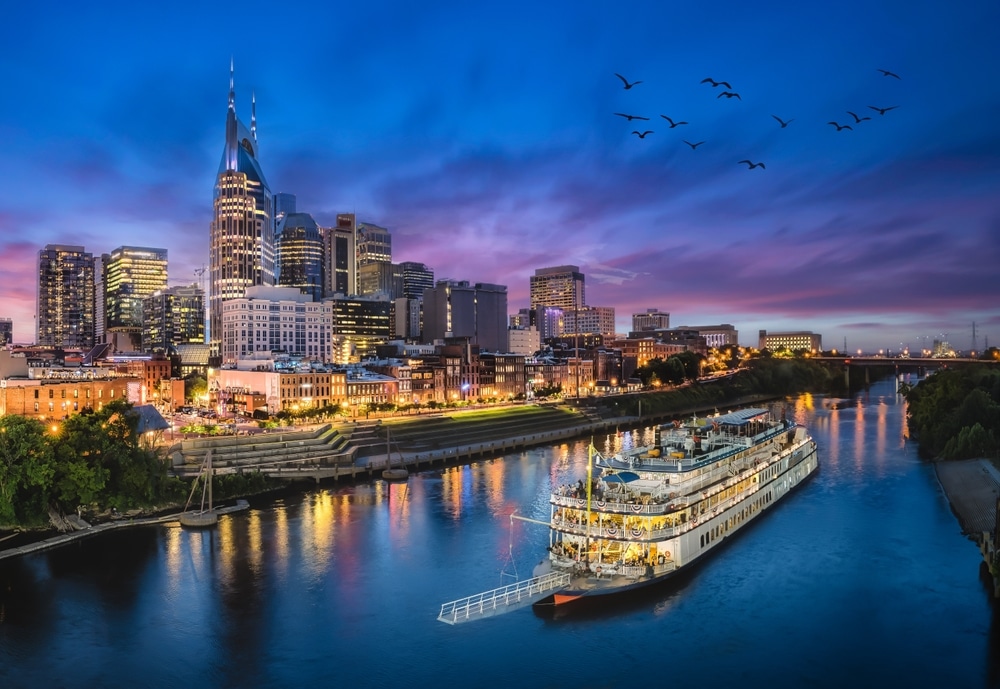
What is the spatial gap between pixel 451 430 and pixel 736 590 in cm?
6040

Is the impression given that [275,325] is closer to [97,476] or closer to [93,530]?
[97,476]

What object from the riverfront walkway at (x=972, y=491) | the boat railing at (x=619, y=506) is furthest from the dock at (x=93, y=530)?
the riverfront walkway at (x=972, y=491)

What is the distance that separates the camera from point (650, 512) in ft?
135

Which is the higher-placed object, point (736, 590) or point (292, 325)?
point (292, 325)

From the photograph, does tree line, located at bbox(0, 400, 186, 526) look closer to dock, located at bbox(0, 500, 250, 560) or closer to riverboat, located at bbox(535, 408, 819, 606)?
dock, located at bbox(0, 500, 250, 560)

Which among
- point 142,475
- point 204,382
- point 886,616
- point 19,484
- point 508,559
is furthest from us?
point 204,382

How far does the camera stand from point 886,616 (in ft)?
124

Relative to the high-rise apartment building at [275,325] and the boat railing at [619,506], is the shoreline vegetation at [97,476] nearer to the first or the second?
the boat railing at [619,506]

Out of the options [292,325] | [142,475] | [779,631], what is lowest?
[779,631]

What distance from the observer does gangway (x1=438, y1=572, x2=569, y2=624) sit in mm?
37031

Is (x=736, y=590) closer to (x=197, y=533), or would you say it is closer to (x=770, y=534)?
(x=770, y=534)

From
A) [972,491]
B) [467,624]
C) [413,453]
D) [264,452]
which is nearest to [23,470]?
[264,452]

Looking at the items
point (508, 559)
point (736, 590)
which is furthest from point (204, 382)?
point (736, 590)

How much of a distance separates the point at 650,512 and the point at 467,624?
452 inches
